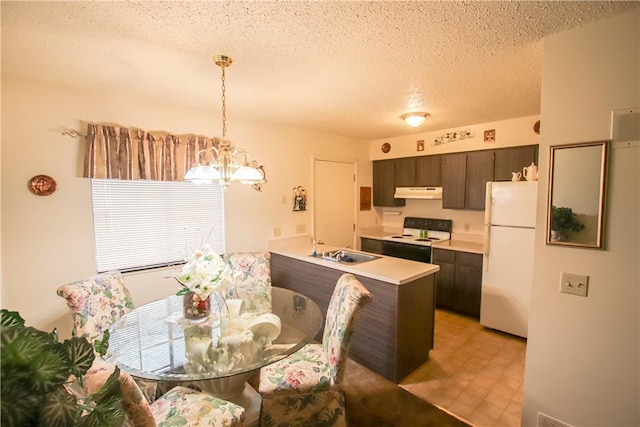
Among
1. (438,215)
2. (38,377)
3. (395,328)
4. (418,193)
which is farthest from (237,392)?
(438,215)

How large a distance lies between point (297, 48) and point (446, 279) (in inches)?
Result: 122

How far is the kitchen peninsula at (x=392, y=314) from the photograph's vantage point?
86.8 inches

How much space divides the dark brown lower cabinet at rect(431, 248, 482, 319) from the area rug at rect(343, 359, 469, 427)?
1.65m

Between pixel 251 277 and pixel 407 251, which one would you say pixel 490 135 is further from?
pixel 251 277

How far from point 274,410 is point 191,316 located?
0.77 metres

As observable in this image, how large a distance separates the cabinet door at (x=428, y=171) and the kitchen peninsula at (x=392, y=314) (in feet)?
5.98

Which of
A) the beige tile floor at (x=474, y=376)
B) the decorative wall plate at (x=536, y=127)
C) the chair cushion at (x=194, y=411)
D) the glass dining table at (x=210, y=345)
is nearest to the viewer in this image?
the chair cushion at (x=194, y=411)

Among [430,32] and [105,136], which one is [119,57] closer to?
[105,136]

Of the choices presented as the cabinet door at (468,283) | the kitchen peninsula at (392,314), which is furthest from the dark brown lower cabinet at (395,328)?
the cabinet door at (468,283)

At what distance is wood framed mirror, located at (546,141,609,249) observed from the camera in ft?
4.66

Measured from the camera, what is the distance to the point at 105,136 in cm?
236

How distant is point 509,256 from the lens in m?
2.90

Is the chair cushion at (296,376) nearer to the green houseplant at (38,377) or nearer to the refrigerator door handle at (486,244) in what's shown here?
the green houseplant at (38,377)

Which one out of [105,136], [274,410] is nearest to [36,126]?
[105,136]
